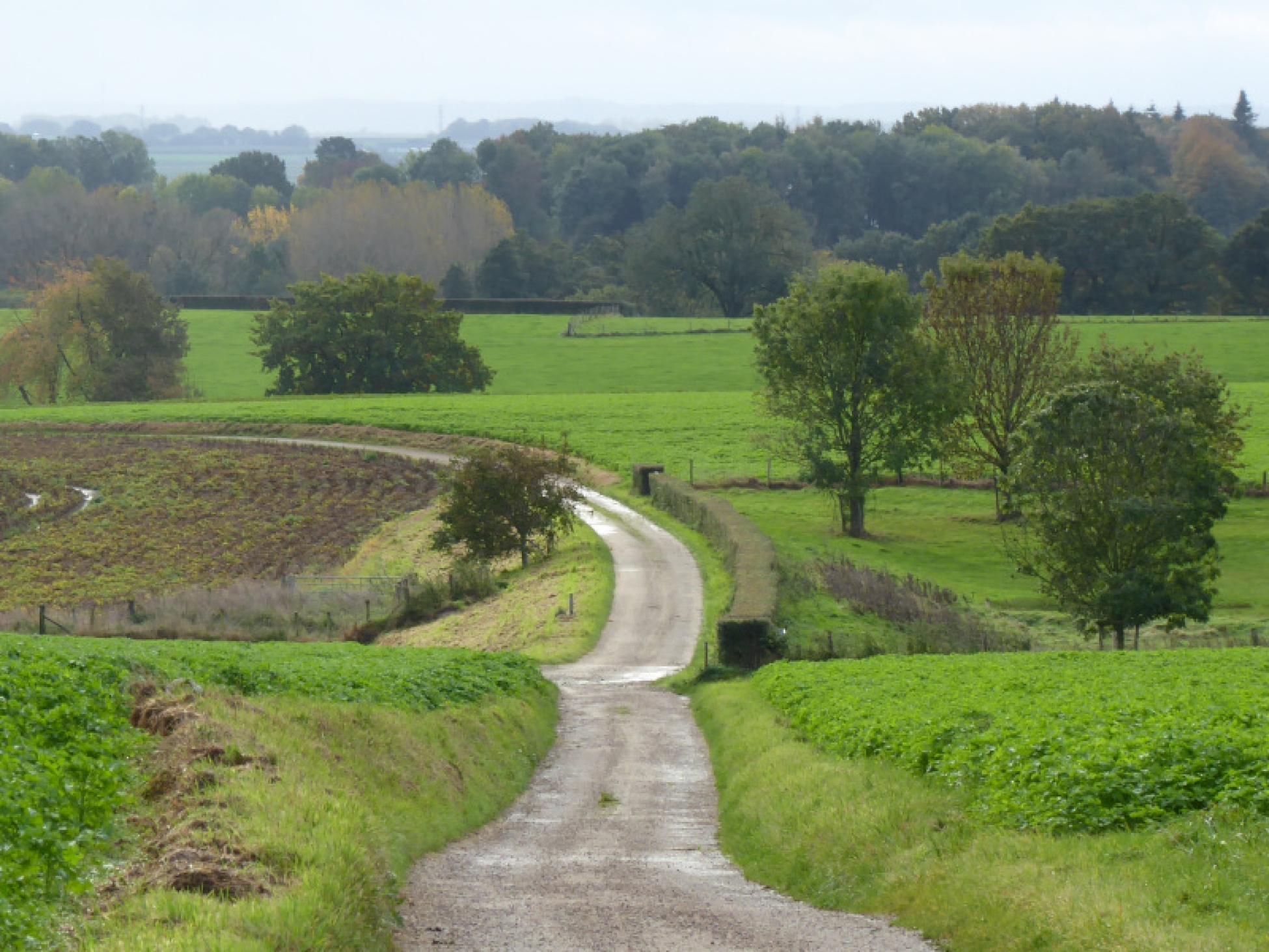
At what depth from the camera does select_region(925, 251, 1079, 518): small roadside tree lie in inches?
2350

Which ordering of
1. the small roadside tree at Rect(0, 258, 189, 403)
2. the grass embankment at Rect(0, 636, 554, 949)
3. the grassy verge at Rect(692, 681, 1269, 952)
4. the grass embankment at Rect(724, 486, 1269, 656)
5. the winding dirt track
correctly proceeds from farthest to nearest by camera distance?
1. the small roadside tree at Rect(0, 258, 189, 403)
2. the grass embankment at Rect(724, 486, 1269, 656)
3. the winding dirt track
4. the grassy verge at Rect(692, 681, 1269, 952)
5. the grass embankment at Rect(0, 636, 554, 949)

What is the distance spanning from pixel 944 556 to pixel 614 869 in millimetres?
39637

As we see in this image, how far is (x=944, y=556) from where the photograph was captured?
5294cm

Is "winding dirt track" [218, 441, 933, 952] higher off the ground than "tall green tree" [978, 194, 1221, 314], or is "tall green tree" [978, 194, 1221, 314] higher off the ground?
"tall green tree" [978, 194, 1221, 314]

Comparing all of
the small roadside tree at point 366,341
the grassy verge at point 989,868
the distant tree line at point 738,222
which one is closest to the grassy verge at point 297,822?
the grassy verge at point 989,868

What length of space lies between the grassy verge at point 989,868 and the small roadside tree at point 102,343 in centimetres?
9069

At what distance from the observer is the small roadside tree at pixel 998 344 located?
59.7 m

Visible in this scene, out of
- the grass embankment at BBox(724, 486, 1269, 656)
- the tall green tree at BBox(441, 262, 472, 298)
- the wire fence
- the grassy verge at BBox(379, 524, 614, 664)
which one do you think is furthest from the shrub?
the tall green tree at BBox(441, 262, 472, 298)

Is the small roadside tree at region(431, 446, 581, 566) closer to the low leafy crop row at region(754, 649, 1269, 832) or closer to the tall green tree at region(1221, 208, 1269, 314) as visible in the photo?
the low leafy crop row at region(754, 649, 1269, 832)

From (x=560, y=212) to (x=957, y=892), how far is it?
171443mm

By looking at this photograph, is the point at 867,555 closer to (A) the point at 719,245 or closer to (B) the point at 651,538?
(B) the point at 651,538

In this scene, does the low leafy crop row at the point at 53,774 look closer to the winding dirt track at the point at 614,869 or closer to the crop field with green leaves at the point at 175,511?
the winding dirt track at the point at 614,869

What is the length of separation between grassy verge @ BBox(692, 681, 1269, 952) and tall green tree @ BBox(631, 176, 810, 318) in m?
117

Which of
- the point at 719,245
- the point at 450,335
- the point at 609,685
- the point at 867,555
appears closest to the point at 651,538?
the point at 867,555
